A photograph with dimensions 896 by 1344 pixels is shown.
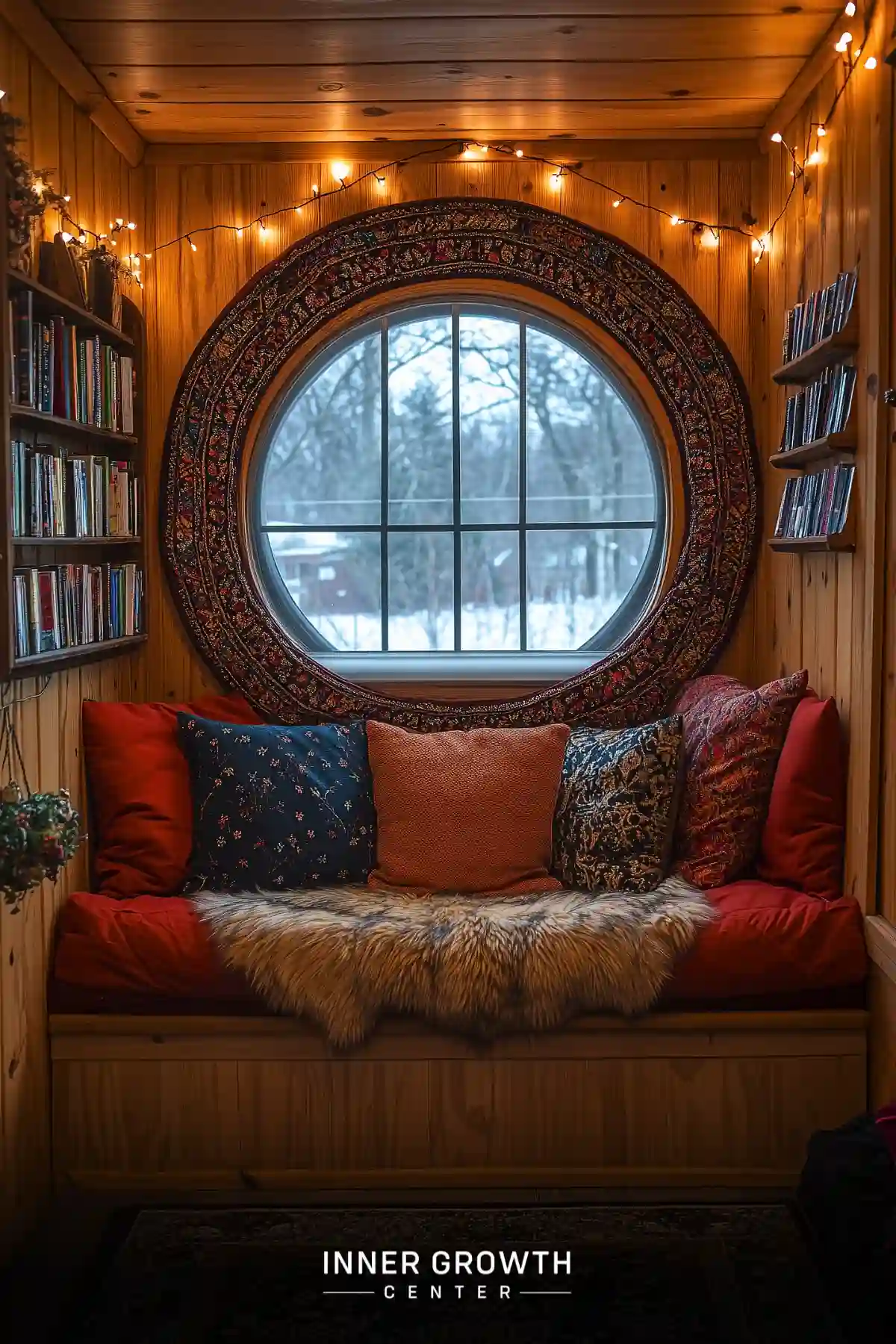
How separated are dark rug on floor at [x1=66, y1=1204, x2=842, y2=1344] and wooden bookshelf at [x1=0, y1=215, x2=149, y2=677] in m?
1.13

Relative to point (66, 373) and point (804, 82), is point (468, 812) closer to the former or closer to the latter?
point (66, 373)

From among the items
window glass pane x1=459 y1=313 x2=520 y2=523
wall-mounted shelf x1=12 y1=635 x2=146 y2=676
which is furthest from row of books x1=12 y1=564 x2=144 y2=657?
window glass pane x1=459 y1=313 x2=520 y2=523

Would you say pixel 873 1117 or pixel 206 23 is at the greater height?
pixel 206 23

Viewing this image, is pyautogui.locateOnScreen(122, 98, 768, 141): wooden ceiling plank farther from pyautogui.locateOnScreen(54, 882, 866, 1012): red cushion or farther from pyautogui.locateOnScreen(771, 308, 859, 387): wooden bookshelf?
pyautogui.locateOnScreen(54, 882, 866, 1012): red cushion

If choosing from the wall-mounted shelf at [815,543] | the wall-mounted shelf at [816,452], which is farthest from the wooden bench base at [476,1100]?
the wall-mounted shelf at [816,452]

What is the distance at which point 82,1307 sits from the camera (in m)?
2.23

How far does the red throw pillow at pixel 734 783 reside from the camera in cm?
304

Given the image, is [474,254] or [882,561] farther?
[474,254]

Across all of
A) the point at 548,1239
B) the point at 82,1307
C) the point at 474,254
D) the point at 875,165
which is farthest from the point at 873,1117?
the point at 474,254

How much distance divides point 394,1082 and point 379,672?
1.27 metres

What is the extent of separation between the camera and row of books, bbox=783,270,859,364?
2.81 metres

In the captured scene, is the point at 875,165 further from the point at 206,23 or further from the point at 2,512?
the point at 2,512

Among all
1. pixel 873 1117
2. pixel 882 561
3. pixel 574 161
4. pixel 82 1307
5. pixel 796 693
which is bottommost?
pixel 82 1307

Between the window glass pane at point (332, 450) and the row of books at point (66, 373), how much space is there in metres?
0.48
